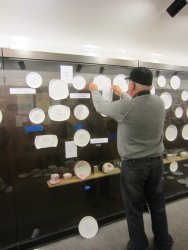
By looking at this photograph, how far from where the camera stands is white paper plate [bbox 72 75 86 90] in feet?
6.70

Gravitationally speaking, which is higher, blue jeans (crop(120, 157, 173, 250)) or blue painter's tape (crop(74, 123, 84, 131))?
blue painter's tape (crop(74, 123, 84, 131))

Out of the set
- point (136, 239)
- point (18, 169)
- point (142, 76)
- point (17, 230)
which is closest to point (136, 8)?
point (142, 76)

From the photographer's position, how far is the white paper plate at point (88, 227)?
6.64ft

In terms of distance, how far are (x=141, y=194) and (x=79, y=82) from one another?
1.23 metres

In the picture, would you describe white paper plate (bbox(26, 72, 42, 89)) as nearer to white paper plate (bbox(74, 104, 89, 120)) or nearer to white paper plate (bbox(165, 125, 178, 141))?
white paper plate (bbox(74, 104, 89, 120))

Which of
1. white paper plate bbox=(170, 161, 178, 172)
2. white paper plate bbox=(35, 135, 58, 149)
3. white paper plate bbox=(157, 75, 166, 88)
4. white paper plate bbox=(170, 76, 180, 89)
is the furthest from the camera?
white paper plate bbox=(170, 161, 178, 172)

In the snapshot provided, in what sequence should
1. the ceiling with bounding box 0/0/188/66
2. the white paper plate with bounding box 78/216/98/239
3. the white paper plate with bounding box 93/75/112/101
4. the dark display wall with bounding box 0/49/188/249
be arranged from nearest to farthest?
the ceiling with bounding box 0/0/188/66 < the dark display wall with bounding box 0/49/188/249 < the white paper plate with bounding box 78/216/98/239 < the white paper plate with bounding box 93/75/112/101

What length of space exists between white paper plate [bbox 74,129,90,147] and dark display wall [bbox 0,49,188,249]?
0.15ft

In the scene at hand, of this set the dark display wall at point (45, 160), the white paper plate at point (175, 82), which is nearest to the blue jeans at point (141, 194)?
the dark display wall at point (45, 160)

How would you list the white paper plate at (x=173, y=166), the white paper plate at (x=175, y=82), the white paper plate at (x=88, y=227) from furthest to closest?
the white paper plate at (x=173, y=166)
the white paper plate at (x=175, y=82)
the white paper plate at (x=88, y=227)

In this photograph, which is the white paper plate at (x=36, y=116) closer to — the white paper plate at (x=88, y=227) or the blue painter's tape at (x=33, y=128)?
the blue painter's tape at (x=33, y=128)

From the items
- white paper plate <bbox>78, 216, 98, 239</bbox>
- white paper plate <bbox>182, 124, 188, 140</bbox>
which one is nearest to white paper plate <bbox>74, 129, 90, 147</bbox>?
white paper plate <bbox>78, 216, 98, 239</bbox>

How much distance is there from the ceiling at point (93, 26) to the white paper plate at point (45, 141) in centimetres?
88

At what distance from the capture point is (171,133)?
8.89ft
